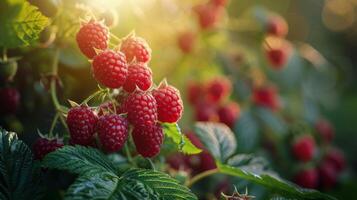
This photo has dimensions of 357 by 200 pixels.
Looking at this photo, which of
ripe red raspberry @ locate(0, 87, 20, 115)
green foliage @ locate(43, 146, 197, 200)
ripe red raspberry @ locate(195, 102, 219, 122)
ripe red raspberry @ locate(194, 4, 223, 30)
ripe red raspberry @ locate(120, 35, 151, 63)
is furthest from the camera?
ripe red raspberry @ locate(194, 4, 223, 30)

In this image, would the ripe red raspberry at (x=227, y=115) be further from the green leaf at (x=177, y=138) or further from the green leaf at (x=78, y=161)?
the green leaf at (x=78, y=161)

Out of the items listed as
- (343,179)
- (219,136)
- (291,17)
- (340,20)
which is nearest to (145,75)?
(219,136)

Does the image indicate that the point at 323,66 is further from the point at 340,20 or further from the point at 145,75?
the point at 340,20

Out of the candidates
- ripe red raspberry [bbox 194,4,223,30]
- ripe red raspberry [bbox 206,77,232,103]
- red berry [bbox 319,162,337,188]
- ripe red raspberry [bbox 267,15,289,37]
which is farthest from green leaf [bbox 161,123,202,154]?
red berry [bbox 319,162,337,188]

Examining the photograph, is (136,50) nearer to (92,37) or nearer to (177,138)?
(92,37)

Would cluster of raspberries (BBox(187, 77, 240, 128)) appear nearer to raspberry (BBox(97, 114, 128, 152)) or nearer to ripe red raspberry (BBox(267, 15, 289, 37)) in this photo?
ripe red raspberry (BBox(267, 15, 289, 37))

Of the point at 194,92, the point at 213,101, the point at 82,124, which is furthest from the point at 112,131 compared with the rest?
the point at 194,92

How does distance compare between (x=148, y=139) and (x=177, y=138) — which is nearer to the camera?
(x=148, y=139)
